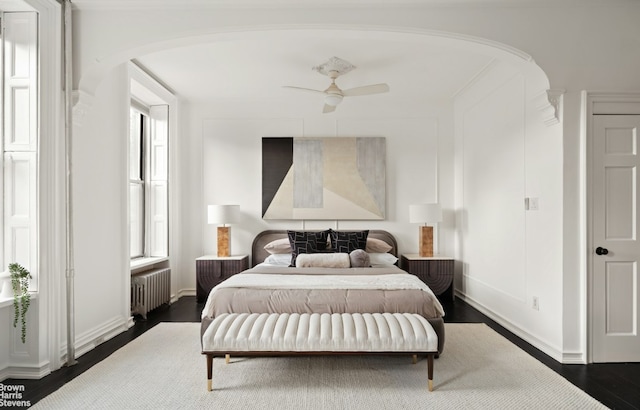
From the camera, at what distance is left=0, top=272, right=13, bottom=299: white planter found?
2.80 metres

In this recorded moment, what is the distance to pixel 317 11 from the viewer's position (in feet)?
10.1

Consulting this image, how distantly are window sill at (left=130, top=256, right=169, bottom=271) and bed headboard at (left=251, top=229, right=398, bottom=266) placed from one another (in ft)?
4.04

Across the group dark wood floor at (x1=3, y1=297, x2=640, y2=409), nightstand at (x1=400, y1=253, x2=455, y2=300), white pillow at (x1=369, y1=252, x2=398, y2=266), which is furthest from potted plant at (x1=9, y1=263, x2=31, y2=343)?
nightstand at (x1=400, y1=253, x2=455, y2=300)

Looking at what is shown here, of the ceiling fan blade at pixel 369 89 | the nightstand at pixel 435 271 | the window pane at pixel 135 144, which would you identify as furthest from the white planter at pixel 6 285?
the nightstand at pixel 435 271

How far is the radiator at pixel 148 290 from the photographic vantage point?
441cm

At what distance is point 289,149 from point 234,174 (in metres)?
0.93

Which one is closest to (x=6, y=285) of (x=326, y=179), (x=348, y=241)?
(x=348, y=241)

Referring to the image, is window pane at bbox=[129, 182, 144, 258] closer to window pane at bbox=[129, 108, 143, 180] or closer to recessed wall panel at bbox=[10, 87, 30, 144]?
window pane at bbox=[129, 108, 143, 180]

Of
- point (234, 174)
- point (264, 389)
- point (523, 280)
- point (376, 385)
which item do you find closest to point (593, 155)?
point (523, 280)

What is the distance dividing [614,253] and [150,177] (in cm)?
539

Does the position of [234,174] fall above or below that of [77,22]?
below

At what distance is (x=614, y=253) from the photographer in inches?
122

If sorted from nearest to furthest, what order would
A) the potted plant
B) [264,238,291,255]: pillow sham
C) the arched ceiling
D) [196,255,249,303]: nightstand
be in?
the potted plant, the arched ceiling, [196,255,249,303]: nightstand, [264,238,291,255]: pillow sham

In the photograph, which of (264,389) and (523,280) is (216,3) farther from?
(523,280)
